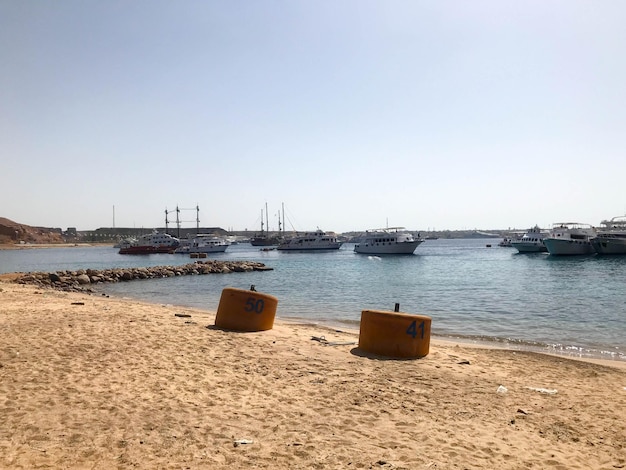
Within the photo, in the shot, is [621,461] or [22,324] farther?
[22,324]

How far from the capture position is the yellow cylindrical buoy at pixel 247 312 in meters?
11.6

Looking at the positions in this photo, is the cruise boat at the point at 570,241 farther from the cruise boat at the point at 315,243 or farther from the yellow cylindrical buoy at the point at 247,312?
the yellow cylindrical buoy at the point at 247,312

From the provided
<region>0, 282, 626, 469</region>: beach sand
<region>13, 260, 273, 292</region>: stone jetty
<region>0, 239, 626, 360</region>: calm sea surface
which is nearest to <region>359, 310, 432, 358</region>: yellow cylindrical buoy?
<region>0, 282, 626, 469</region>: beach sand

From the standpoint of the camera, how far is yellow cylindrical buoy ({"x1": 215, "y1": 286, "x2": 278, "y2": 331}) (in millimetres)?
11594

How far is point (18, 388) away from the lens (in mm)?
6309

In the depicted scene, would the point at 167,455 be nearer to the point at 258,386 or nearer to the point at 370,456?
the point at 370,456

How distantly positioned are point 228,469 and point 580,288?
30.9 meters

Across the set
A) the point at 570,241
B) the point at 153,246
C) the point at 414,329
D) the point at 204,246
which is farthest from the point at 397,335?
the point at 153,246

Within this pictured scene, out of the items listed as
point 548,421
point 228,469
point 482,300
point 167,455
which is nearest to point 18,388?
point 167,455

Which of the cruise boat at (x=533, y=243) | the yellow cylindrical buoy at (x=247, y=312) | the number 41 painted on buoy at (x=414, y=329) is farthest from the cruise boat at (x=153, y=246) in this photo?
the number 41 painted on buoy at (x=414, y=329)

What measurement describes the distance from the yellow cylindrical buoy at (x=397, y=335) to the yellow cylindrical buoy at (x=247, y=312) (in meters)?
3.07

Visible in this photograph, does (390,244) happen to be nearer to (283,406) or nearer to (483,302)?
(483,302)

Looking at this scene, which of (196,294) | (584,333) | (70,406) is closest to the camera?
(70,406)

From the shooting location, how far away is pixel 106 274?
126 ft
